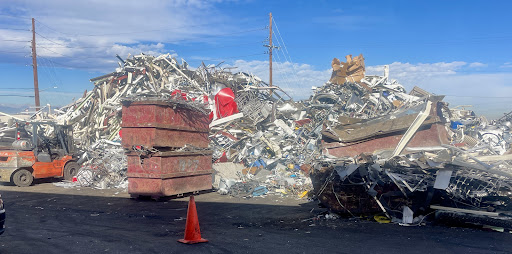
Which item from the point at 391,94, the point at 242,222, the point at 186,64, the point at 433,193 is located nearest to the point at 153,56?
the point at 186,64

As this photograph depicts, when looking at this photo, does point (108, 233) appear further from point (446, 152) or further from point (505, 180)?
point (446, 152)

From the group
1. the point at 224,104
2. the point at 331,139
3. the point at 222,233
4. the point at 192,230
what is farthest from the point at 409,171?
the point at 224,104

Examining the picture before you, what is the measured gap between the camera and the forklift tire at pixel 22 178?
1472 cm

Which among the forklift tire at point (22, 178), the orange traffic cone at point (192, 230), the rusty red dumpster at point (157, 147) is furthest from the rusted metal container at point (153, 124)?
the forklift tire at point (22, 178)

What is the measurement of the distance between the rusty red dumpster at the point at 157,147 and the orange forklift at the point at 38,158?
219 inches

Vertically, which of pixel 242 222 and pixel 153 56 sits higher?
pixel 153 56

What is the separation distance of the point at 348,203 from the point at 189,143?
541 cm

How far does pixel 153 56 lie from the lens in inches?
762

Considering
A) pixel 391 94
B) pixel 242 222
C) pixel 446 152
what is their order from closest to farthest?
pixel 242 222
pixel 446 152
pixel 391 94

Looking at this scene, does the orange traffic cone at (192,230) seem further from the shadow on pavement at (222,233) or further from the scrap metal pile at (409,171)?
the scrap metal pile at (409,171)

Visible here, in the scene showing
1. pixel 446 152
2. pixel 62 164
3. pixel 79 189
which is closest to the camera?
pixel 446 152

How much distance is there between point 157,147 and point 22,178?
22.1 ft

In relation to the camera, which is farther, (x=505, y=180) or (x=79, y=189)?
(x=79, y=189)

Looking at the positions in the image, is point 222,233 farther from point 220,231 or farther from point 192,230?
point 192,230
